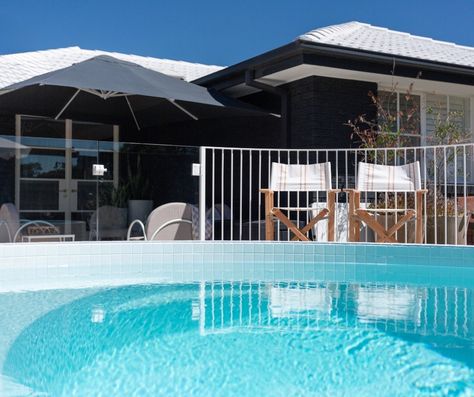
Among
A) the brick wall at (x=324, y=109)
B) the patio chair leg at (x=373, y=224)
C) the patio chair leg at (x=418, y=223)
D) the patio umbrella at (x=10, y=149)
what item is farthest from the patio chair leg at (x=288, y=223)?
the patio umbrella at (x=10, y=149)

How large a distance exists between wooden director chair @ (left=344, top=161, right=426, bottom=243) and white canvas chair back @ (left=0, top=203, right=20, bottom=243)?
12.8ft

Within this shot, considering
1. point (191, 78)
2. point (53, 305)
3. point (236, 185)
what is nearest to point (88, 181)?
point (53, 305)

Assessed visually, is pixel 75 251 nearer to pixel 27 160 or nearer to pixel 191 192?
pixel 27 160

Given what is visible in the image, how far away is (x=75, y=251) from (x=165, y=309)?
8.22 feet

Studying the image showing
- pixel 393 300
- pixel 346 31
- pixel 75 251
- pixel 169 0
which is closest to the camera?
pixel 393 300

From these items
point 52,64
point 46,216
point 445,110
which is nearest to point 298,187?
point 46,216

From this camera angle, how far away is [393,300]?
4.84 m

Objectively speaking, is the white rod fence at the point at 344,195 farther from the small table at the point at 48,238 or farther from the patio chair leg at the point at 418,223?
the small table at the point at 48,238

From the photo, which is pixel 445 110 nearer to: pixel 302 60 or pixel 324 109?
pixel 324 109

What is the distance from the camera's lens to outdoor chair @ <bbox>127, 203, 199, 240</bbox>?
23.5ft

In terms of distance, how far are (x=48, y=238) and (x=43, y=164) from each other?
88cm

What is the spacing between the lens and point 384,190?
6.98m

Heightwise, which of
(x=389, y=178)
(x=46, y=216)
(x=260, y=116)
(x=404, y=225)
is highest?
(x=260, y=116)

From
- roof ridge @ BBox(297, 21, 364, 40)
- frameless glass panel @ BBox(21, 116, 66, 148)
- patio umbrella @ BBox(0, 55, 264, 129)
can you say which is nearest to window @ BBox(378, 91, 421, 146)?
roof ridge @ BBox(297, 21, 364, 40)
